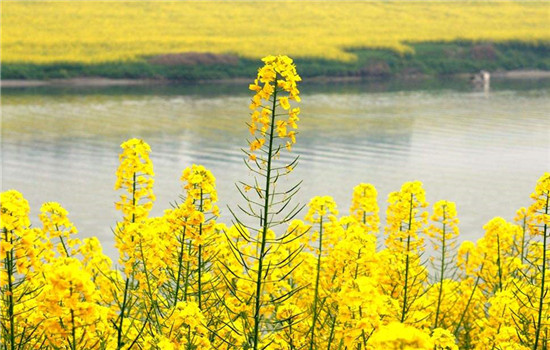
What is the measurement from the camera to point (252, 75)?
5144cm


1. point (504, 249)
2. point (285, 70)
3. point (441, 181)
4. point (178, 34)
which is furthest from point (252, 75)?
point (285, 70)

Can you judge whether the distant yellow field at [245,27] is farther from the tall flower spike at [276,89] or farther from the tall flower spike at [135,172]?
the tall flower spike at [276,89]

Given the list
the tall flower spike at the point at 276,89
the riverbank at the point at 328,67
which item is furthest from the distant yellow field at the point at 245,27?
the tall flower spike at the point at 276,89

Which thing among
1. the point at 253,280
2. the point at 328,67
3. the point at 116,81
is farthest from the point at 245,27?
the point at 253,280

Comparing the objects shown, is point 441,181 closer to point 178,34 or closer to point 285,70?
point 285,70

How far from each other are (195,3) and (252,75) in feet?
86.4

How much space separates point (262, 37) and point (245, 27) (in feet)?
16.4

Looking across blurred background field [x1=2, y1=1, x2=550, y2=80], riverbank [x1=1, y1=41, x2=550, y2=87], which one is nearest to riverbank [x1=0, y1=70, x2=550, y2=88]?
riverbank [x1=1, y1=41, x2=550, y2=87]

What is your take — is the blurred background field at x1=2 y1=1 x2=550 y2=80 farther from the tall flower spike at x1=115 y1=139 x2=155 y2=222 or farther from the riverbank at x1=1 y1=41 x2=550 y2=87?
the tall flower spike at x1=115 y1=139 x2=155 y2=222

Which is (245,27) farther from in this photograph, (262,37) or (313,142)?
(313,142)

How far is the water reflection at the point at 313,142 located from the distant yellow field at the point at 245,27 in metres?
9.34

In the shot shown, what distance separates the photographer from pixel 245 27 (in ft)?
215

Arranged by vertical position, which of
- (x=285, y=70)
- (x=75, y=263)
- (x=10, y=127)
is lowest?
(x=10, y=127)

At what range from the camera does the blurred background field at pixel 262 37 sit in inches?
1993
